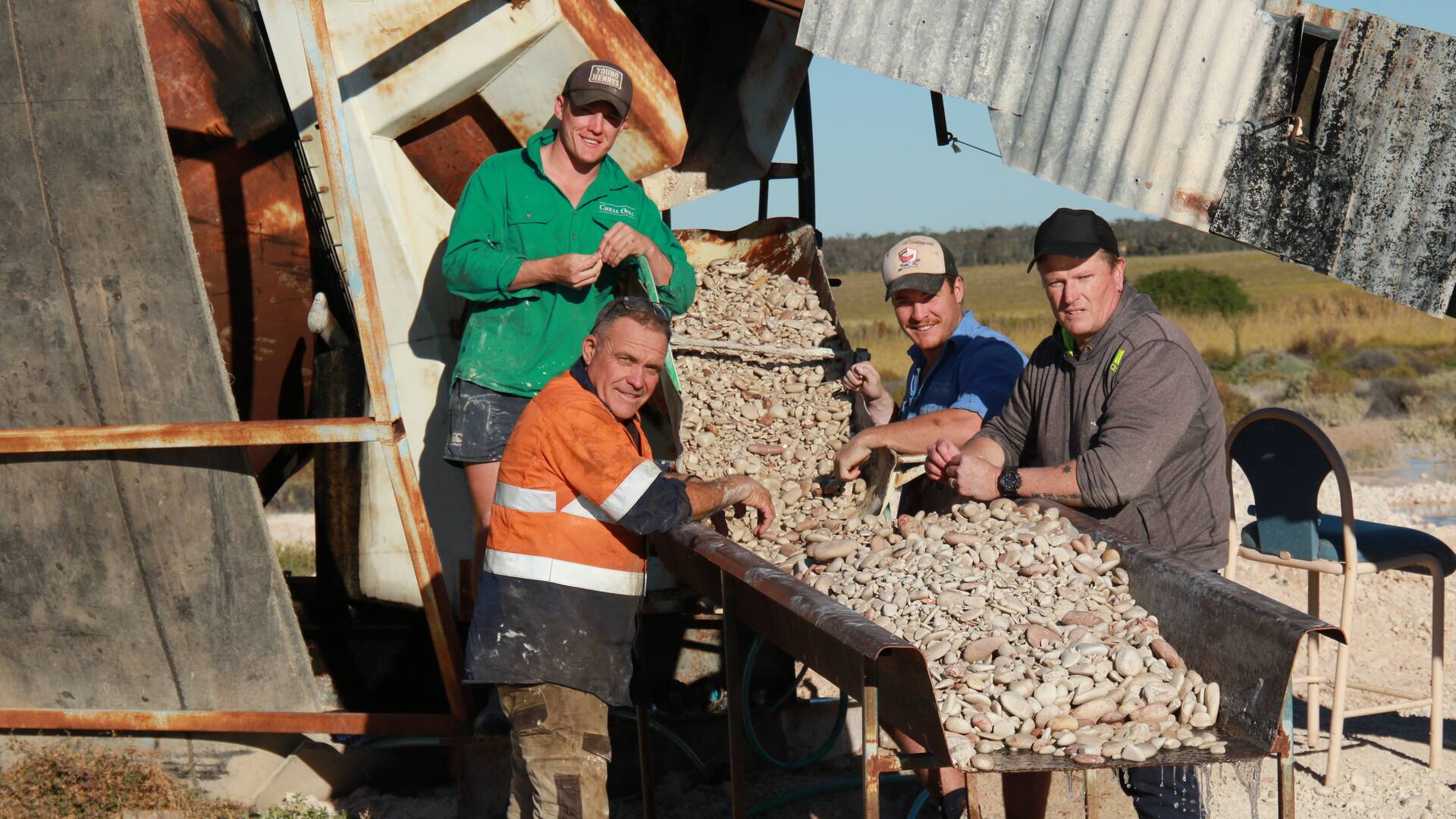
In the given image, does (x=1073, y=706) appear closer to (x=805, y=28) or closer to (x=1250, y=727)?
(x=1250, y=727)

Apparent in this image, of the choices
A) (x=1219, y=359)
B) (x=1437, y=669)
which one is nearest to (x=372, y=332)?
(x=1437, y=669)

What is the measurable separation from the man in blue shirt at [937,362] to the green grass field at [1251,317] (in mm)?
10173

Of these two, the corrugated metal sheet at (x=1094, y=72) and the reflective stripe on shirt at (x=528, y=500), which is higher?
the corrugated metal sheet at (x=1094, y=72)

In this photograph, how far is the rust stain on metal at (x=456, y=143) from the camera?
16.6ft

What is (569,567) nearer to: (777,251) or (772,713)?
(772,713)

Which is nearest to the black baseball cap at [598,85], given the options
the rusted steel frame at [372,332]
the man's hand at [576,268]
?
the man's hand at [576,268]

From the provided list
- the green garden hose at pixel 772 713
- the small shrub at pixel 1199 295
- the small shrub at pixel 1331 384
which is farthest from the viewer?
the small shrub at pixel 1199 295

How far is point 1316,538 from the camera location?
16.3 ft

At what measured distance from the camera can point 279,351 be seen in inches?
206

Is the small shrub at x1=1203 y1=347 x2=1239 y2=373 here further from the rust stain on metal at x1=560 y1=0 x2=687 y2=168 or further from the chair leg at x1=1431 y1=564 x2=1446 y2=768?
the rust stain on metal at x1=560 y1=0 x2=687 y2=168

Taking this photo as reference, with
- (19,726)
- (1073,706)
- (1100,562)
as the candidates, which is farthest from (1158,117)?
(19,726)

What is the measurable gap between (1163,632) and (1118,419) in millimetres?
626

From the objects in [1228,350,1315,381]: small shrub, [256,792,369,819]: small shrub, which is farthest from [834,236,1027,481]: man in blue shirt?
[1228,350,1315,381]: small shrub

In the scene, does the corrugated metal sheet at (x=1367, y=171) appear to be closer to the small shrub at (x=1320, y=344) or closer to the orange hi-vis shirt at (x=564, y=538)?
the orange hi-vis shirt at (x=564, y=538)
